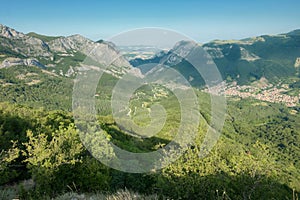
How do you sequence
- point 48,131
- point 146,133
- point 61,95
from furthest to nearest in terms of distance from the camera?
point 61,95 → point 146,133 → point 48,131

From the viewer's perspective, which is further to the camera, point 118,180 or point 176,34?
point 118,180

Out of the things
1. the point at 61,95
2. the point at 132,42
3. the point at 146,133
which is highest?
the point at 132,42

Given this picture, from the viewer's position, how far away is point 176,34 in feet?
49.9

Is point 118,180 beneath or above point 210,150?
beneath

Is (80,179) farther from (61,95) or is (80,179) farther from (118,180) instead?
(61,95)

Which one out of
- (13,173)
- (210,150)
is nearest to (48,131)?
(13,173)

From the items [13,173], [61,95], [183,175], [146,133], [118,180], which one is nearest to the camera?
[183,175]

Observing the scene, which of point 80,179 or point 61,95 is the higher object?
point 80,179

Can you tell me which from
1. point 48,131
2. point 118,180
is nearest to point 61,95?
point 48,131

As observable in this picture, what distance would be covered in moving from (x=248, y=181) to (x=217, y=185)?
3374 millimetres

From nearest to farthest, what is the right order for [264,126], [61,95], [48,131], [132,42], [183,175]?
[132,42] < [183,175] < [48,131] < [264,126] < [61,95]

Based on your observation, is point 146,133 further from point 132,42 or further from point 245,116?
point 245,116

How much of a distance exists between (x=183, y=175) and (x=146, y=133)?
19.2m

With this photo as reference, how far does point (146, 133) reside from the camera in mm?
35656
